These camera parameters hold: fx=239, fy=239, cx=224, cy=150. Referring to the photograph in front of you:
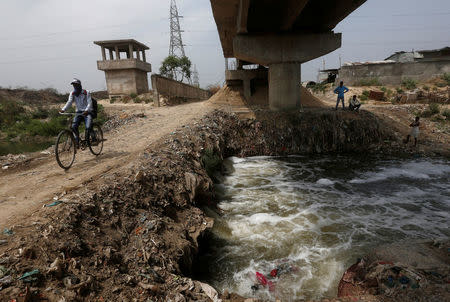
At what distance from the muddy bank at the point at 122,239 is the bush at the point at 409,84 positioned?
2535 cm

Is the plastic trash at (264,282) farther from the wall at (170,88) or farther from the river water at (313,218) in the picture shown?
the wall at (170,88)

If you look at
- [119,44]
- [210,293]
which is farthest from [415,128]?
[119,44]

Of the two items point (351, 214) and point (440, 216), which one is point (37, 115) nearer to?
point (351, 214)

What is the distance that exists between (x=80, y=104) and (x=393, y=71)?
94.1 ft

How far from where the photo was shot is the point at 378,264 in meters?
3.15

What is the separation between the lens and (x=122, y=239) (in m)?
3.16

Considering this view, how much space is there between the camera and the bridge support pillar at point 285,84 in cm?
1159

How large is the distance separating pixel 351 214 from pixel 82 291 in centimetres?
567

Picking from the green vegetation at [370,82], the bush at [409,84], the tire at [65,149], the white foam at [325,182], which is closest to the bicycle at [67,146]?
the tire at [65,149]

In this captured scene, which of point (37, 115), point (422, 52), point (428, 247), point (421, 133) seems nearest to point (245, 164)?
point (428, 247)

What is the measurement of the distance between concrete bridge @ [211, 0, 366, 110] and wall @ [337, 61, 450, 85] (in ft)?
54.2

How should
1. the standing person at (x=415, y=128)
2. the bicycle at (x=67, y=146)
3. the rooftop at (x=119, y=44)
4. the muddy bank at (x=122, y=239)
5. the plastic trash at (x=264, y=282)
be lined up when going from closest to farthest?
the muddy bank at (x=122, y=239), the plastic trash at (x=264, y=282), the bicycle at (x=67, y=146), the standing person at (x=415, y=128), the rooftop at (x=119, y=44)

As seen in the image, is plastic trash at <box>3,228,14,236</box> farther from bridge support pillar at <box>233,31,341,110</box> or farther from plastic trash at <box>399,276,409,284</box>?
bridge support pillar at <box>233,31,341,110</box>

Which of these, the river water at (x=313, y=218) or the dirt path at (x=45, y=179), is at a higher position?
the dirt path at (x=45, y=179)
